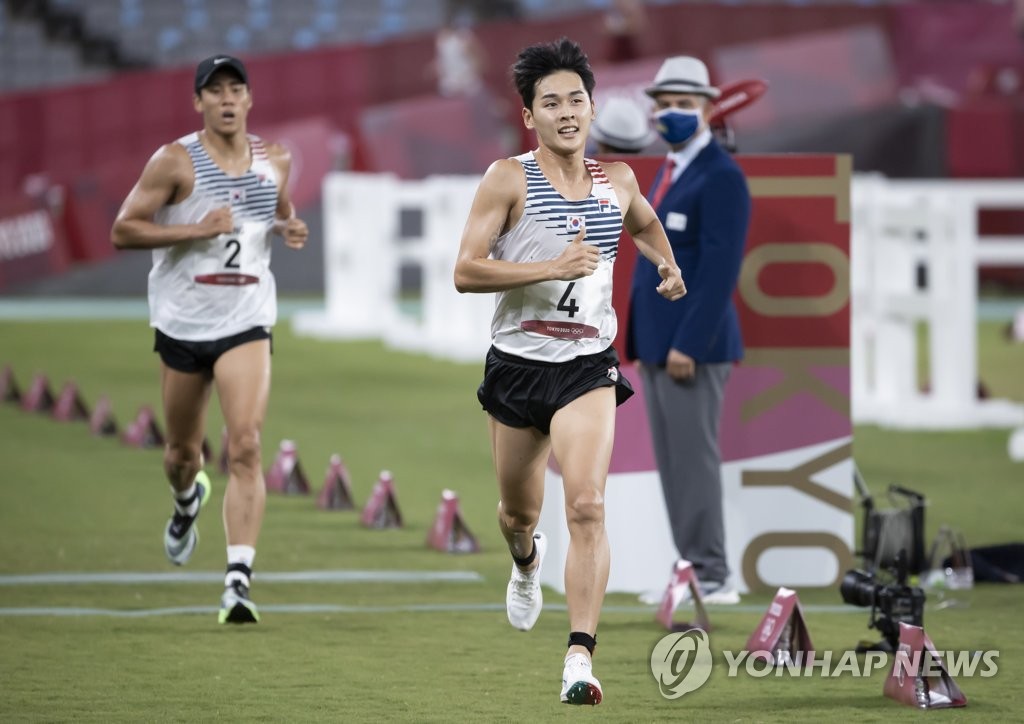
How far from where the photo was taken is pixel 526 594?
7383 millimetres

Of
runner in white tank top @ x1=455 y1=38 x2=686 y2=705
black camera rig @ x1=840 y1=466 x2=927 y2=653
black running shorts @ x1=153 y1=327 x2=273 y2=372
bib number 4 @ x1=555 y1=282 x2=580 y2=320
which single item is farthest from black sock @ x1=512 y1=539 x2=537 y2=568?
black running shorts @ x1=153 y1=327 x2=273 y2=372

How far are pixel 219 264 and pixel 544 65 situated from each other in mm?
2249

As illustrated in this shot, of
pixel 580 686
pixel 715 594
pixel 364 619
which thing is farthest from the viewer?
pixel 715 594

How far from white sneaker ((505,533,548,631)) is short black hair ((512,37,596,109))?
169 centimetres

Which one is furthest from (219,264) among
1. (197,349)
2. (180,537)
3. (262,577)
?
(262,577)

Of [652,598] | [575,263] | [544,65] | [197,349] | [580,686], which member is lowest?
[652,598]

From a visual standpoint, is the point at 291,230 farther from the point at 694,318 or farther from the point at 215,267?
the point at 694,318

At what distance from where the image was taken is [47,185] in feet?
84.4

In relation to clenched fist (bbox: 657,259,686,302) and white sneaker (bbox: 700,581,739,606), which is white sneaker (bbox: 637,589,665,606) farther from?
clenched fist (bbox: 657,259,686,302)

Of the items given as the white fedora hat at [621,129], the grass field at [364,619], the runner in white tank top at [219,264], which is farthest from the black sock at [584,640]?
the white fedora hat at [621,129]

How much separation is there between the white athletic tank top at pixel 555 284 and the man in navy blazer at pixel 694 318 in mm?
1550

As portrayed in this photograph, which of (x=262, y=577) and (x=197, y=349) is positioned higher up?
(x=197, y=349)

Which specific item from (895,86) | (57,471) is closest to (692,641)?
(57,471)

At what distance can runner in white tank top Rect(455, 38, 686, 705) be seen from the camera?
645 centimetres
